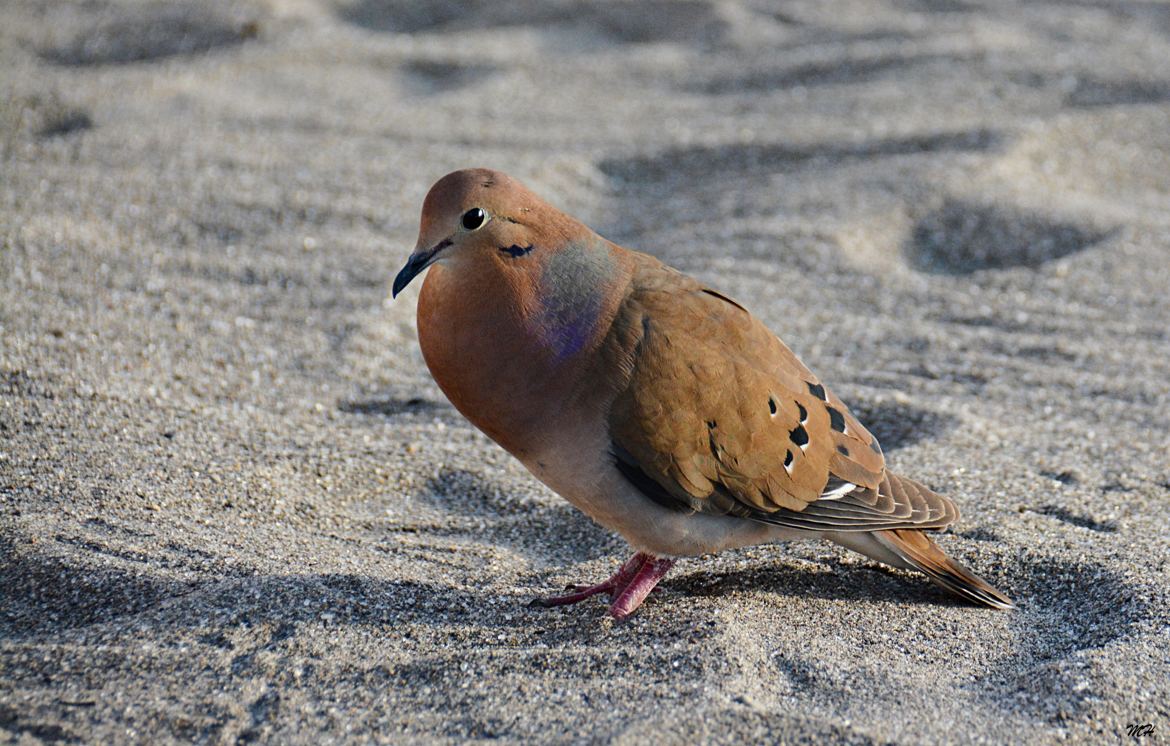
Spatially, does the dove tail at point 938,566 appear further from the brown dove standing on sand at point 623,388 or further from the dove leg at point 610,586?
the dove leg at point 610,586

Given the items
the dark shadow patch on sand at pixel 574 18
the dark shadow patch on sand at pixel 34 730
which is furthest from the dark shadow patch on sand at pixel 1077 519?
the dark shadow patch on sand at pixel 574 18

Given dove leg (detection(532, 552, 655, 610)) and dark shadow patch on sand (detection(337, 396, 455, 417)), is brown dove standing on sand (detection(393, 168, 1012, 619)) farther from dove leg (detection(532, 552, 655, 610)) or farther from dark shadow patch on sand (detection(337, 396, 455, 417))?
dark shadow patch on sand (detection(337, 396, 455, 417))

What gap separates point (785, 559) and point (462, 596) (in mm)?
913

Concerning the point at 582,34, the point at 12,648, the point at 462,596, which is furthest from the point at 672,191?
the point at 12,648

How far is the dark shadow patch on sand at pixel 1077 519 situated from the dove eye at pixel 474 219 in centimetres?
180

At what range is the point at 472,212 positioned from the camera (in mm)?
2736

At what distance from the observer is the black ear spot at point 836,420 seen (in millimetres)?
3102

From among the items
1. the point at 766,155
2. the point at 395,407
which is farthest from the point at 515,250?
the point at 766,155

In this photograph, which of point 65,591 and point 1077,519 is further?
point 1077,519

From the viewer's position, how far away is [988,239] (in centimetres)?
540

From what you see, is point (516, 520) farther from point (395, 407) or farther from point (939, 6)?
point (939, 6)

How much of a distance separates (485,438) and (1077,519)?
1791mm

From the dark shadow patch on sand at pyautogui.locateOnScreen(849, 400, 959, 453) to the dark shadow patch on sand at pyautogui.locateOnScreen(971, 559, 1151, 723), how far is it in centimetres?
86

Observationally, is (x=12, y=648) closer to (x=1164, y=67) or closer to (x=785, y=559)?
(x=785, y=559)
